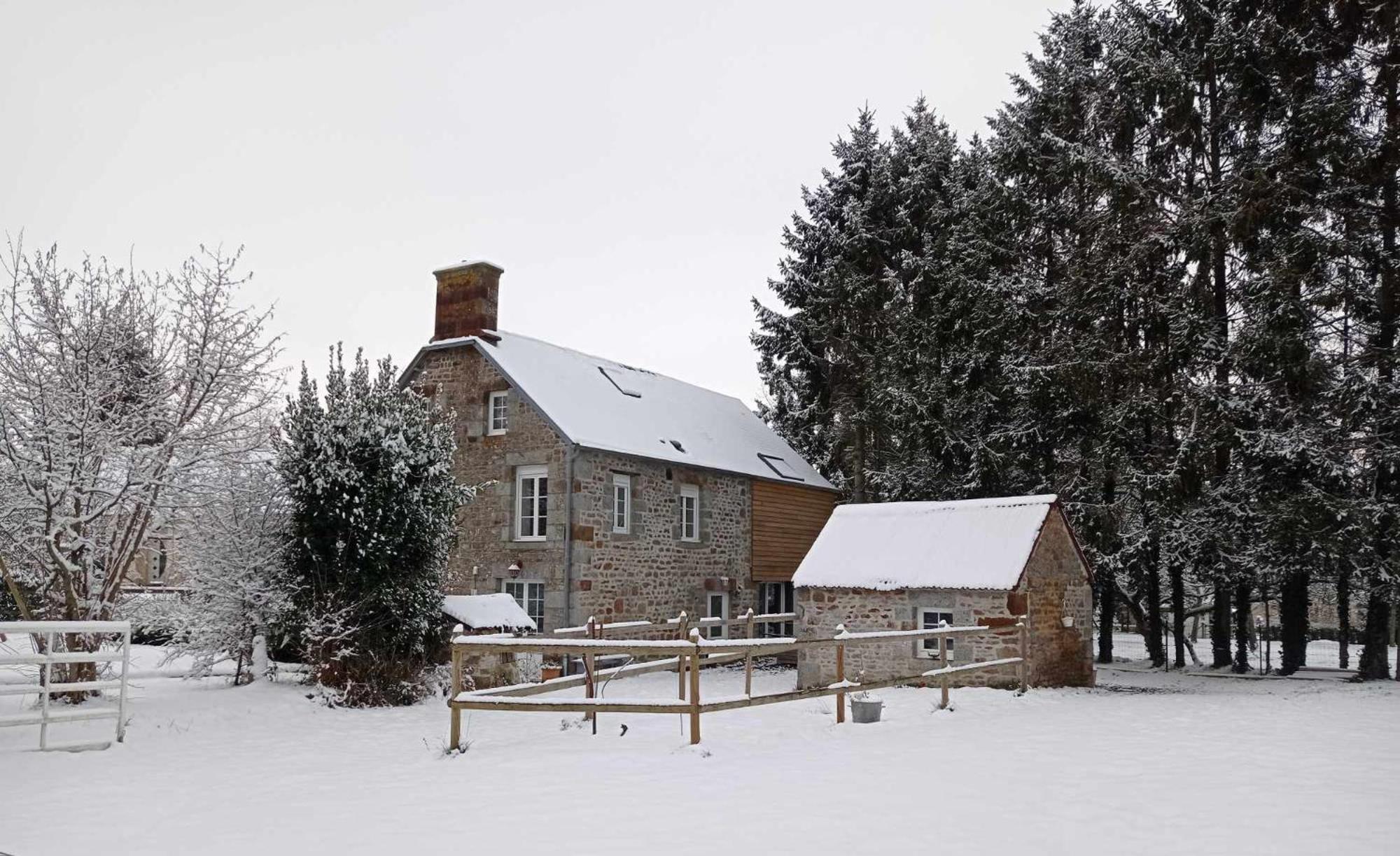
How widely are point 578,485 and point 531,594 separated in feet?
8.39

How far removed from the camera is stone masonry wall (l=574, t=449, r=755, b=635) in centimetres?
2030

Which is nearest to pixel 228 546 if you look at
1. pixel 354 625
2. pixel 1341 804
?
pixel 354 625

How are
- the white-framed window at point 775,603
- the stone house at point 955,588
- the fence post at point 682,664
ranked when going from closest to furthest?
the fence post at point 682,664 → the stone house at point 955,588 → the white-framed window at point 775,603

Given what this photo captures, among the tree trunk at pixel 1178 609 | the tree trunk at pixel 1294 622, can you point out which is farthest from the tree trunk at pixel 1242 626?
the tree trunk at pixel 1178 609

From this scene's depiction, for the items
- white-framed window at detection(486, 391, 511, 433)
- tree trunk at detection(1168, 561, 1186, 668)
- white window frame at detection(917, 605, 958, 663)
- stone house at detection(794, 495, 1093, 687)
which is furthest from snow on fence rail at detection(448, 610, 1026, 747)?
tree trunk at detection(1168, 561, 1186, 668)

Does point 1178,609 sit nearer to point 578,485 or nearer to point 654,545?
point 654,545

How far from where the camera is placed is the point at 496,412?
21.8m

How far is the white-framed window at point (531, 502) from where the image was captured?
68.1ft

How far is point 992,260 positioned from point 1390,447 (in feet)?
33.4

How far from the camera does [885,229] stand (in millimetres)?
29750

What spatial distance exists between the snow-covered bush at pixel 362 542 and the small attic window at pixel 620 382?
9.79 m

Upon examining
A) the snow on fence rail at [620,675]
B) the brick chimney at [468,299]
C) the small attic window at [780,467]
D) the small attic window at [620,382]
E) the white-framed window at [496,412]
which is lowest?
the snow on fence rail at [620,675]

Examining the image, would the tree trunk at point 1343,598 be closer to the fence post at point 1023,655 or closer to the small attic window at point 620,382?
the fence post at point 1023,655

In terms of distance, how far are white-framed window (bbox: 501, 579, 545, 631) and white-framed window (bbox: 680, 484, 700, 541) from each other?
149 inches
